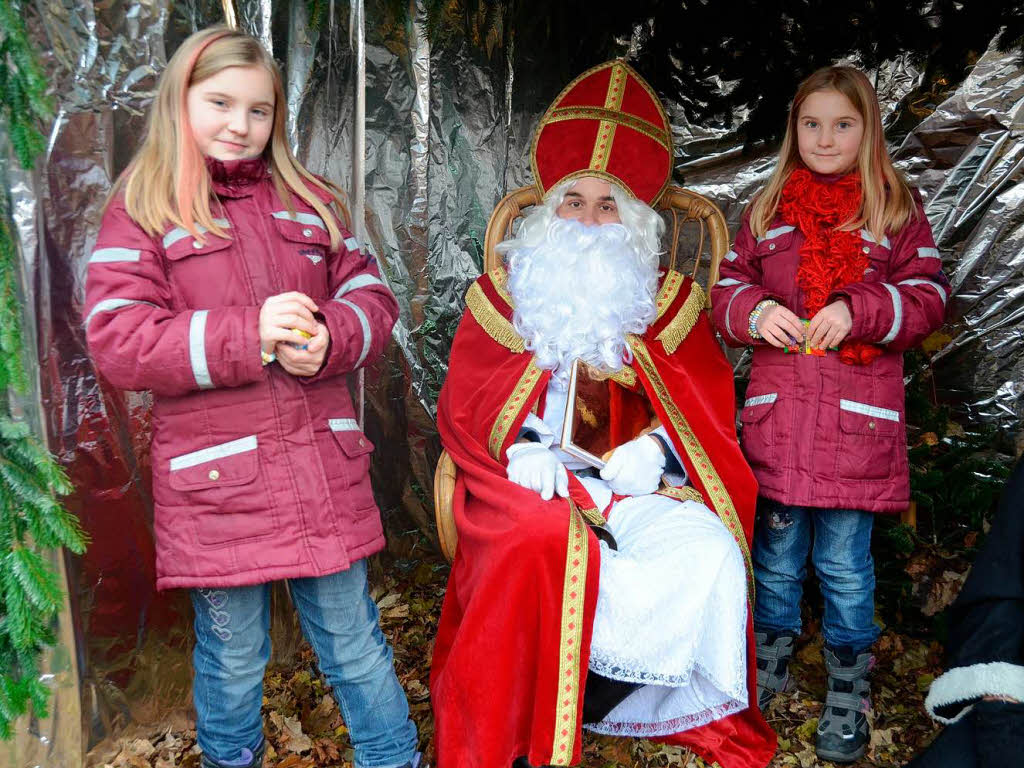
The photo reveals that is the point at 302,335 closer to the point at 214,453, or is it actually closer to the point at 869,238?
the point at 214,453

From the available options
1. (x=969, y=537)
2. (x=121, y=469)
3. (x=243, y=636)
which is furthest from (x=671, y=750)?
(x=121, y=469)

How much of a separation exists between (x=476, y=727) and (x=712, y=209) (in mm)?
1924

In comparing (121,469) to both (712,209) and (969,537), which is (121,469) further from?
(969,537)

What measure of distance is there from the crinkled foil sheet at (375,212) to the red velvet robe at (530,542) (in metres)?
0.84

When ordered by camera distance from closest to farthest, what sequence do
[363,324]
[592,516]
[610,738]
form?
[363,324] < [592,516] < [610,738]

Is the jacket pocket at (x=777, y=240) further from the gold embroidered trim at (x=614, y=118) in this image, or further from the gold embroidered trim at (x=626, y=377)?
the gold embroidered trim at (x=626, y=377)

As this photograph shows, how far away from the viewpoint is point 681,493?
2771 mm

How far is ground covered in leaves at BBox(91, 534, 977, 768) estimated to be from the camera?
2889 millimetres

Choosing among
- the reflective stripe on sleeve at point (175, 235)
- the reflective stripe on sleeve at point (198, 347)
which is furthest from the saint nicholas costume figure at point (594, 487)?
the reflective stripe on sleeve at point (175, 235)

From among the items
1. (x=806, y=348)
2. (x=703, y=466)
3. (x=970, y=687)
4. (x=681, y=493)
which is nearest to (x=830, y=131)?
(x=806, y=348)

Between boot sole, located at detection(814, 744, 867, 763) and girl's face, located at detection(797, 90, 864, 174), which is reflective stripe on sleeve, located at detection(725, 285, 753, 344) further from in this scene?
boot sole, located at detection(814, 744, 867, 763)

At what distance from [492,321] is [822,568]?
1.32 meters

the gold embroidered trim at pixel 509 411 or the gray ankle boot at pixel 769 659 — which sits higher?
the gold embroidered trim at pixel 509 411

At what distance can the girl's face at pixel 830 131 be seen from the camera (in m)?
2.79
